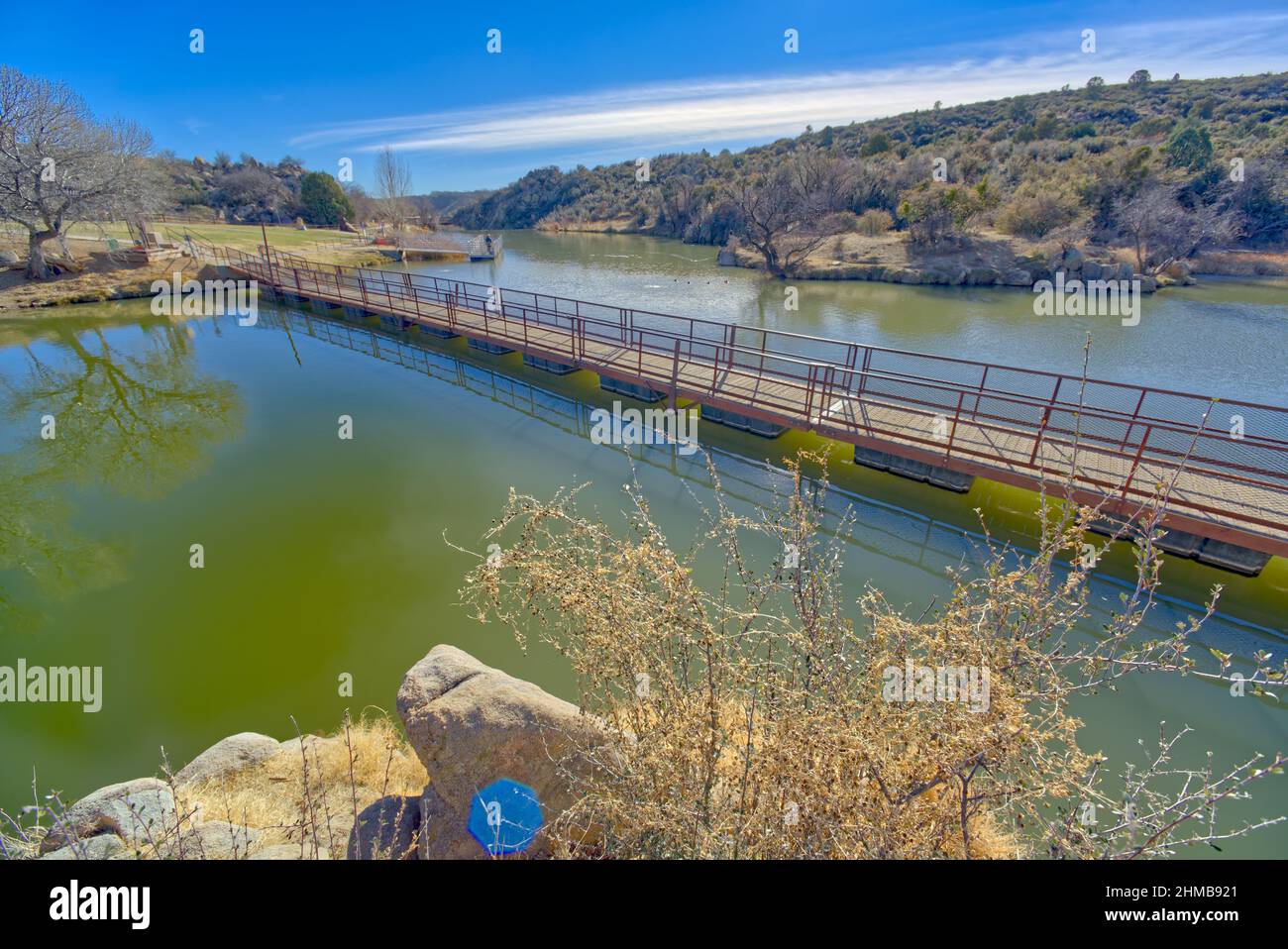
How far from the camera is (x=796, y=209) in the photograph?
32.8 m

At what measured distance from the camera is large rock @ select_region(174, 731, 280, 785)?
4.51 metres

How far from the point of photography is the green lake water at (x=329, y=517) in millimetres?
5375

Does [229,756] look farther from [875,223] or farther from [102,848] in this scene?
[875,223]

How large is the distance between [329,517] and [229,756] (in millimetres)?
4373

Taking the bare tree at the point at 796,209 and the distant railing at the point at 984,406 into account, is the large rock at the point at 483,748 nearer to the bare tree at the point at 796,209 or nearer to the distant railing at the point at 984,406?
the distant railing at the point at 984,406

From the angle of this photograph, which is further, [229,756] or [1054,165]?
[1054,165]

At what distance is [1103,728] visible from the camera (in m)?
4.99

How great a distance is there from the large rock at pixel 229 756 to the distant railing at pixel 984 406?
7039 mm

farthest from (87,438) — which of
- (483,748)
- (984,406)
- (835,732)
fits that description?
(984,406)

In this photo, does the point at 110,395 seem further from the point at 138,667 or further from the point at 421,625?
A: the point at 421,625

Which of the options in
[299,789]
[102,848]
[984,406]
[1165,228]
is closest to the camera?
[102,848]

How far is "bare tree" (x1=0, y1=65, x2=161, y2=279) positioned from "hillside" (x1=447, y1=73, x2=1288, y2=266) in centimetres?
3207

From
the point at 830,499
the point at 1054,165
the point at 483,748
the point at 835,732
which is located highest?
the point at 1054,165
